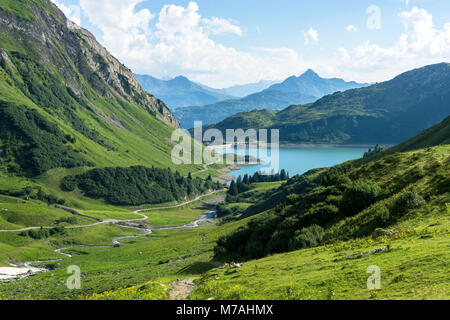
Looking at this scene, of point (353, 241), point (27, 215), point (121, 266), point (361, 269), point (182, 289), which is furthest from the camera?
point (27, 215)

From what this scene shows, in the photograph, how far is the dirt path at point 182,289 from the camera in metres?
28.8

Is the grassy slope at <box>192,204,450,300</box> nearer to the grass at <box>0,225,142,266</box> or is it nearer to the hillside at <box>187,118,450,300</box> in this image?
the hillside at <box>187,118,450,300</box>

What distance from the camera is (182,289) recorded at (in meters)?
31.7

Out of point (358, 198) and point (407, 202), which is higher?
point (358, 198)

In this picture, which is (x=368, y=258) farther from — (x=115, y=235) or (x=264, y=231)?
(x=115, y=235)

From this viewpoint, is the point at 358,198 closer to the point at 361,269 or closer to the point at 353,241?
the point at 353,241

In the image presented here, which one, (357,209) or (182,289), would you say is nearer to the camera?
(182,289)

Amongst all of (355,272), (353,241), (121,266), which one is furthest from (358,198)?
(121,266)

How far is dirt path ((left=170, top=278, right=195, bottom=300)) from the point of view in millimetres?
28828

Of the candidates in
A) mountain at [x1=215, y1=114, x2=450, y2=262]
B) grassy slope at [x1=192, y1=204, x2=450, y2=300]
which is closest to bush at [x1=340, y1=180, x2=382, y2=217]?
mountain at [x1=215, y1=114, x2=450, y2=262]

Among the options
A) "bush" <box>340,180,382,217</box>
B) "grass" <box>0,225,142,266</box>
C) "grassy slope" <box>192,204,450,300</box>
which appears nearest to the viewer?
"grassy slope" <box>192,204,450,300</box>

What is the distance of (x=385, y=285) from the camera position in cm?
2145

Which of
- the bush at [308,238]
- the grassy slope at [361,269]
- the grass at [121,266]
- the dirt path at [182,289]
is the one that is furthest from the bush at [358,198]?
the dirt path at [182,289]

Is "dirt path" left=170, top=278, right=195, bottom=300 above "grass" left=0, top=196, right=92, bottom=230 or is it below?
above
